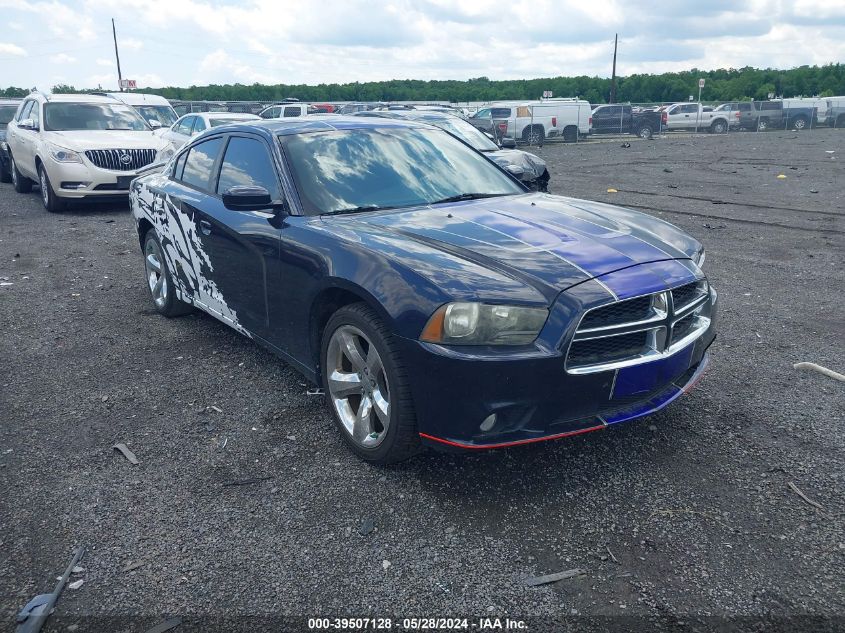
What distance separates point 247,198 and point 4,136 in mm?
16111

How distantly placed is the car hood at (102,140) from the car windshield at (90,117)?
316 mm

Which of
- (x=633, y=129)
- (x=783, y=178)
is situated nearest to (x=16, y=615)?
(x=783, y=178)

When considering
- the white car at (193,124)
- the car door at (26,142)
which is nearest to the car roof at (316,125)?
the car door at (26,142)

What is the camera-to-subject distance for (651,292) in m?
3.16

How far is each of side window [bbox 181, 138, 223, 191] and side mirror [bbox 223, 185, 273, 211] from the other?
3.54 ft

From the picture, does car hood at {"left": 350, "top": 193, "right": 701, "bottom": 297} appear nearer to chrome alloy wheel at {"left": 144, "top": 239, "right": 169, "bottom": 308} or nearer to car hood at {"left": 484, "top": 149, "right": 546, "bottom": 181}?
chrome alloy wheel at {"left": 144, "top": 239, "right": 169, "bottom": 308}

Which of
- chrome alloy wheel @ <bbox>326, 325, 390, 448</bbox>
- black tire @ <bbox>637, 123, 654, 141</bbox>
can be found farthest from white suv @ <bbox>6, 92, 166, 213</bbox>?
black tire @ <bbox>637, 123, 654, 141</bbox>

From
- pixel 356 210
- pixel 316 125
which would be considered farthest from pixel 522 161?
pixel 356 210

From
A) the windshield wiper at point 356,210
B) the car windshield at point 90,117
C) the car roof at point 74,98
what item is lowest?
the windshield wiper at point 356,210

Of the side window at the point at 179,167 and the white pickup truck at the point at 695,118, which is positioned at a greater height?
the white pickup truck at the point at 695,118

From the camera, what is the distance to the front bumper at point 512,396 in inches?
115

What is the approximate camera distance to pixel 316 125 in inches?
181

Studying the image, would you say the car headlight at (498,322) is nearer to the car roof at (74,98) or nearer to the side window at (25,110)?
the car roof at (74,98)

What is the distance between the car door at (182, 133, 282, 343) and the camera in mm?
4141
